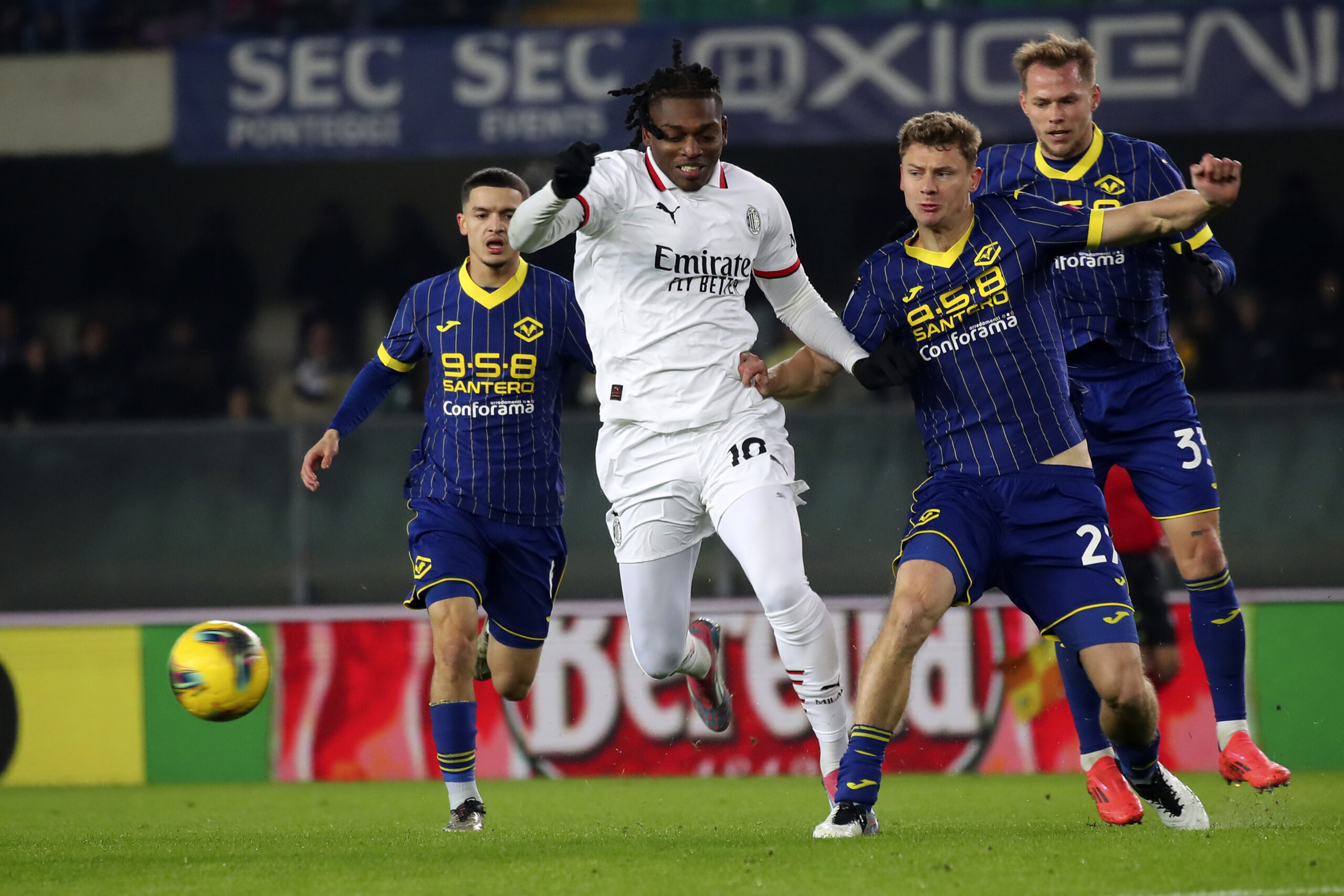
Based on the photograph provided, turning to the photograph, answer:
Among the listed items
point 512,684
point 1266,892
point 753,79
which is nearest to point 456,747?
point 512,684

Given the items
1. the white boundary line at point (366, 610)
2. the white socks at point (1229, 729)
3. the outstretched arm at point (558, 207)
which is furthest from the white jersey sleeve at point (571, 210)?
the white boundary line at point (366, 610)

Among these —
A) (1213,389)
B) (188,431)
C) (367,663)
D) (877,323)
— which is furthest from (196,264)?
(877,323)

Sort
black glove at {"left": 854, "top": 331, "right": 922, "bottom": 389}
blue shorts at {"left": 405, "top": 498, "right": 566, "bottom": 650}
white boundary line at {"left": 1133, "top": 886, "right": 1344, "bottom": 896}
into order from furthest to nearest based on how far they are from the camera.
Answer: blue shorts at {"left": 405, "top": 498, "right": 566, "bottom": 650}, black glove at {"left": 854, "top": 331, "right": 922, "bottom": 389}, white boundary line at {"left": 1133, "top": 886, "right": 1344, "bottom": 896}

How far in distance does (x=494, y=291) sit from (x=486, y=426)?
52cm

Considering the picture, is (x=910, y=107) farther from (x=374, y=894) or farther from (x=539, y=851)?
Answer: (x=374, y=894)

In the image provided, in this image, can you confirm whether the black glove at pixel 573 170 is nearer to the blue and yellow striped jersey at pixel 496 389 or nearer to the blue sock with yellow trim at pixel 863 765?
the blue and yellow striped jersey at pixel 496 389

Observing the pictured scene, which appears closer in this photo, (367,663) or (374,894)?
(374,894)

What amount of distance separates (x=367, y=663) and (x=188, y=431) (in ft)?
5.84

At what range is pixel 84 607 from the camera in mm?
9953

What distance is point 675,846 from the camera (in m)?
5.41

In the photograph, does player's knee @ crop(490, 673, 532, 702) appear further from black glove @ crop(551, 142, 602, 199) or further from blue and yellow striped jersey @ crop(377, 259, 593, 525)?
black glove @ crop(551, 142, 602, 199)

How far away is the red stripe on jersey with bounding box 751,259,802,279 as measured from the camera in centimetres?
589

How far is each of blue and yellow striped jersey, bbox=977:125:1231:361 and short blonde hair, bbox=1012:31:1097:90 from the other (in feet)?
0.80

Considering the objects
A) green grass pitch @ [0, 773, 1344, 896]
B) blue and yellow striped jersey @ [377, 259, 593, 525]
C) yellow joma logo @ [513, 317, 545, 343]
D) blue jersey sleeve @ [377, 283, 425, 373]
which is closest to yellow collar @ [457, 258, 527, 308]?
blue and yellow striped jersey @ [377, 259, 593, 525]
